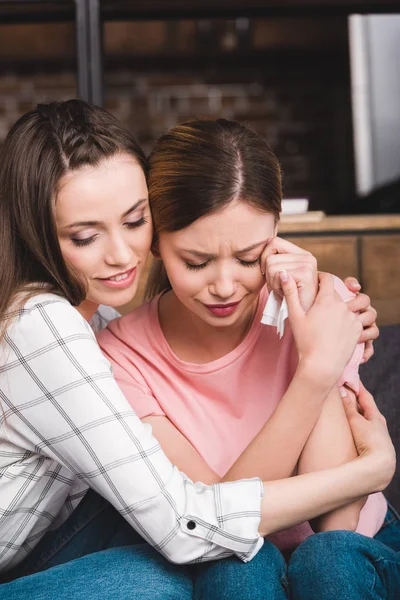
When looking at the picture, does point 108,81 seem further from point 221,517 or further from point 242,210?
point 221,517

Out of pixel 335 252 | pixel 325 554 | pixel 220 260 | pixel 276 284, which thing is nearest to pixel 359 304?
pixel 276 284

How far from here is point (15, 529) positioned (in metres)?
1.38

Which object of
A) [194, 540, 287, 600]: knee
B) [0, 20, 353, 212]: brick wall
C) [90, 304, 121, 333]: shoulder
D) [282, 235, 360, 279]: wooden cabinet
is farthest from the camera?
[0, 20, 353, 212]: brick wall

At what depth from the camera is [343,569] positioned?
122cm

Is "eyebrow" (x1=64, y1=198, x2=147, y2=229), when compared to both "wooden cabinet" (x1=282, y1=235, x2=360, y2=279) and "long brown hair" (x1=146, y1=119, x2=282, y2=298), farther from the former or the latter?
"wooden cabinet" (x1=282, y1=235, x2=360, y2=279)

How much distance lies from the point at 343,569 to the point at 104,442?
1.41 feet

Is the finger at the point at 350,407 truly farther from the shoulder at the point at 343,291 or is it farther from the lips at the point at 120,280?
the lips at the point at 120,280

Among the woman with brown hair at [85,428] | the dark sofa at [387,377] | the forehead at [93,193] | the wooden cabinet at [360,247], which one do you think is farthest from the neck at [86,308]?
the wooden cabinet at [360,247]

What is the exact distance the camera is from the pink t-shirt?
1.53 meters

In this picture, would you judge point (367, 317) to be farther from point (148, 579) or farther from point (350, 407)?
point (148, 579)

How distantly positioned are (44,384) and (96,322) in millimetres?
609

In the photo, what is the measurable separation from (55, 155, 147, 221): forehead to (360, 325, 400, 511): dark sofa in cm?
86

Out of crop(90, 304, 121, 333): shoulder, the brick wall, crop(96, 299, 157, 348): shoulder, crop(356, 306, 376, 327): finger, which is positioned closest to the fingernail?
crop(356, 306, 376, 327): finger

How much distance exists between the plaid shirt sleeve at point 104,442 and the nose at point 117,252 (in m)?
0.16
